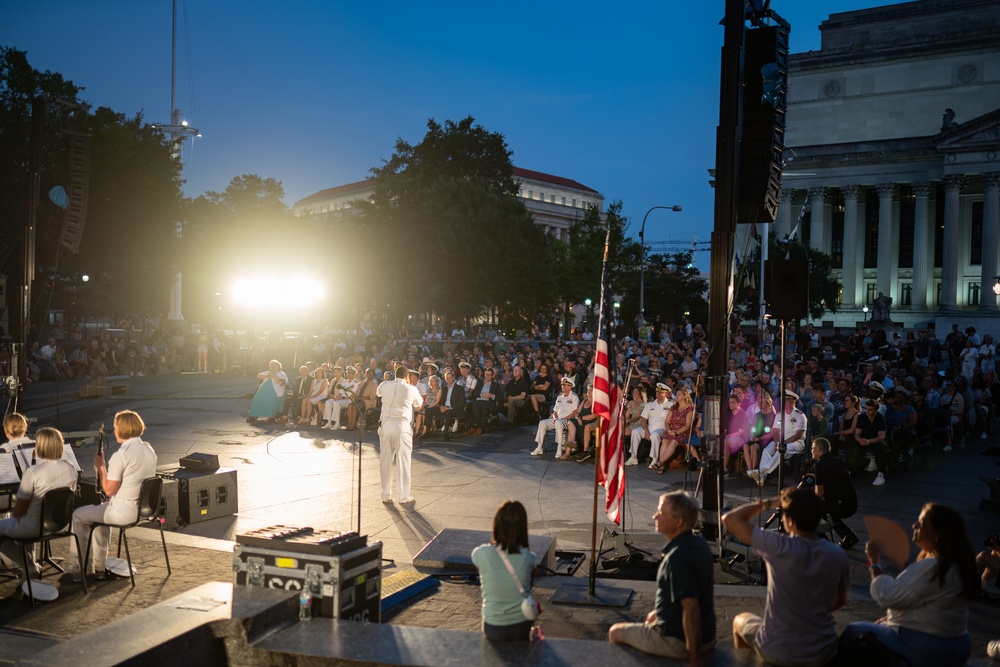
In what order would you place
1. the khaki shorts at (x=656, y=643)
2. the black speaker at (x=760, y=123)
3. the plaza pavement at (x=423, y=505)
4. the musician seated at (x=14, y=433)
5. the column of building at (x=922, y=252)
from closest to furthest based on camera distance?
the khaki shorts at (x=656, y=643) < the plaza pavement at (x=423, y=505) < the musician seated at (x=14, y=433) < the black speaker at (x=760, y=123) < the column of building at (x=922, y=252)

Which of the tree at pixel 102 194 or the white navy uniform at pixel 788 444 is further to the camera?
the tree at pixel 102 194

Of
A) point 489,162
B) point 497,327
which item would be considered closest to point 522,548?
point 497,327

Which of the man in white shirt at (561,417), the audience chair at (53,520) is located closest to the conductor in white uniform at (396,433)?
the audience chair at (53,520)

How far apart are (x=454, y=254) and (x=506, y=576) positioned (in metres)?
41.0

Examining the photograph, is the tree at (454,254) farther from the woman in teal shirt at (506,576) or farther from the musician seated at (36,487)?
the woman in teal shirt at (506,576)

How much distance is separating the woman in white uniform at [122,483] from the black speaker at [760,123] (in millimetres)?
6729

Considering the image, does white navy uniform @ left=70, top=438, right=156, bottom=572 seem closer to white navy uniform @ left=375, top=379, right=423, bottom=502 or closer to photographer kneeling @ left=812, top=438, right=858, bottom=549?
white navy uniform @ left=375, top=379, right=423, bottom=502

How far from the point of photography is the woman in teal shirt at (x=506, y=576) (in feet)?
18.6

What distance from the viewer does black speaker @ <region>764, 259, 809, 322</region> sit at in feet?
29.7

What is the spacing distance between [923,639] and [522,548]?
2543 millimetres

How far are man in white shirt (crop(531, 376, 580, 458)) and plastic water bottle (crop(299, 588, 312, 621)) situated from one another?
34.6 ft

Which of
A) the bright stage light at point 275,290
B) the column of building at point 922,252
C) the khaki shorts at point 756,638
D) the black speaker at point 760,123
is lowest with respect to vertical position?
the khaki shorts at point 756,638

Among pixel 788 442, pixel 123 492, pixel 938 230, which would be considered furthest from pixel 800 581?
pixel 938 230

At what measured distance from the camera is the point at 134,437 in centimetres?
812
